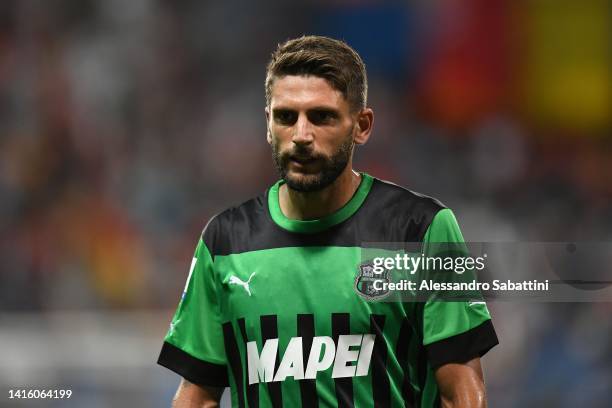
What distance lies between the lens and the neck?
9.86 ft

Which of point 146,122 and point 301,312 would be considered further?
point 146,122

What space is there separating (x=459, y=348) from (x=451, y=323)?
70mm

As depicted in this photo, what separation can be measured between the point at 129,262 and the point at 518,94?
3.06m

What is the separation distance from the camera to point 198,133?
7.80m

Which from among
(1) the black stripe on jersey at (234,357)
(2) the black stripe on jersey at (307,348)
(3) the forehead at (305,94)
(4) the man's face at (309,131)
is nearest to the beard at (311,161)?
(4) the man's face at (309,131)

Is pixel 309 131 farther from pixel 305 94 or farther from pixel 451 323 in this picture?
pixel 451 323

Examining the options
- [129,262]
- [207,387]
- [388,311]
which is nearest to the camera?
[388,311]

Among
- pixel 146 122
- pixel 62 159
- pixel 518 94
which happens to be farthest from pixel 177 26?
pixel 518 94

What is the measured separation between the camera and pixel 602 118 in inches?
297

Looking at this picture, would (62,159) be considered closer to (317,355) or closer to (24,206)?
(24,206)

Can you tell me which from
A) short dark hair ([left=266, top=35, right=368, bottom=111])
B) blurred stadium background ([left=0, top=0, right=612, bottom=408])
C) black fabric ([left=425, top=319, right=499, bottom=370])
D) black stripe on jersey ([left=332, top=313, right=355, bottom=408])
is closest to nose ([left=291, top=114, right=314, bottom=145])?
short dark hair ([left=266, top=35, right=368, bottom=111])

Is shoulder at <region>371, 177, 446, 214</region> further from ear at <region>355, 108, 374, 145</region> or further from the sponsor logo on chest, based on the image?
the sponsor logo on chest

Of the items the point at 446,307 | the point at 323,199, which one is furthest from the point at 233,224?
the point at 446,307

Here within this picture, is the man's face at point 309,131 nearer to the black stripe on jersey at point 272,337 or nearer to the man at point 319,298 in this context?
the man at point 319,298
